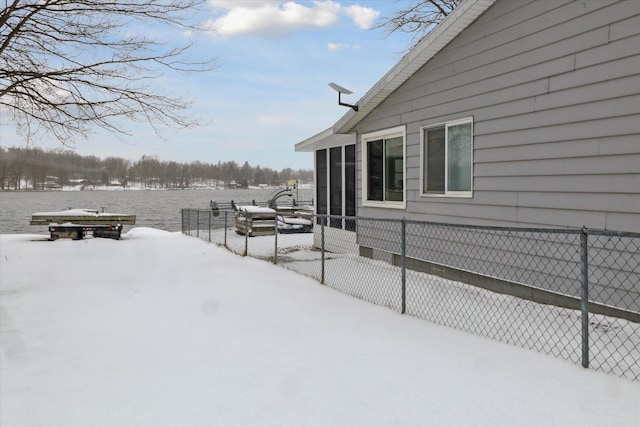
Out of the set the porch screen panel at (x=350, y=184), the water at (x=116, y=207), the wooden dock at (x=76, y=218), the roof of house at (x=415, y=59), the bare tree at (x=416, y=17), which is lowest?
the water at (x=116, y=207)

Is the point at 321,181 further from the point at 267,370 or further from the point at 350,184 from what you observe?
the point at 267,370

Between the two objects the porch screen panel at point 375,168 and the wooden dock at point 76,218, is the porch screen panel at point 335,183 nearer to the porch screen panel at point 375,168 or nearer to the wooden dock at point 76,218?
the porch screen panel at point 375,168

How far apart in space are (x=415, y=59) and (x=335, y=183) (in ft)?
14.1

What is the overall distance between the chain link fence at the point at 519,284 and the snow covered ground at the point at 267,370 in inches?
18.3

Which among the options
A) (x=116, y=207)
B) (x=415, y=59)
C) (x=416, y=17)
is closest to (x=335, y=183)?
(x=415, y=59)

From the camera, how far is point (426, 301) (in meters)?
5.27

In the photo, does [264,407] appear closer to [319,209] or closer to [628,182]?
[628,182]

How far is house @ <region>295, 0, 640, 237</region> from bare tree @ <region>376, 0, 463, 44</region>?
973 cm

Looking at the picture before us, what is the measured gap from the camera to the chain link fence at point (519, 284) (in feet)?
11.7

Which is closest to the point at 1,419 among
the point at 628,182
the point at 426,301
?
the point at 426,301

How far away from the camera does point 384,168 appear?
8016 millimetres

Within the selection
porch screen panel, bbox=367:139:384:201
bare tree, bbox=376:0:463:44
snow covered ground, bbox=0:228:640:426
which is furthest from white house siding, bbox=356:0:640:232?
bare tree, bbox=376:0:463:44

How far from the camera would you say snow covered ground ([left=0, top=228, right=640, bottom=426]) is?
2.45 metres

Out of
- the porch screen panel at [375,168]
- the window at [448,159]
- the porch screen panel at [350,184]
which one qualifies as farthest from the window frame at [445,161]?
the porch screen panel at [350,184]
